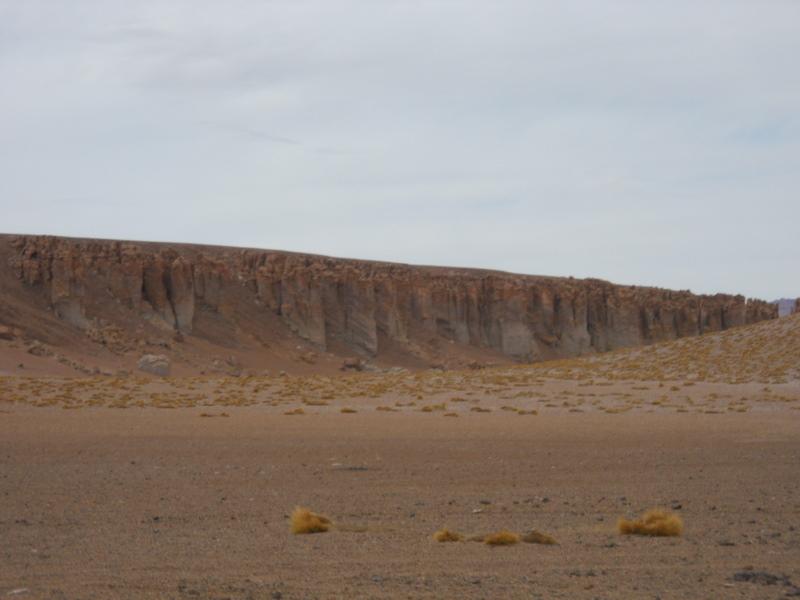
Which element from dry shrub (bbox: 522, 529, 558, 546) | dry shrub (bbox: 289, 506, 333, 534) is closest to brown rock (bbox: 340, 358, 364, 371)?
dry shrub (bbox: 289, 506, 333, 534)

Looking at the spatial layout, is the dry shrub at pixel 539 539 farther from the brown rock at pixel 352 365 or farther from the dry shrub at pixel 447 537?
the brown rock at pixel 352 365

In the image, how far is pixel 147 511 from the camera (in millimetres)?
12672

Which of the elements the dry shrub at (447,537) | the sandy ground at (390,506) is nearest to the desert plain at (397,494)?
the sandy ground at (390,506)

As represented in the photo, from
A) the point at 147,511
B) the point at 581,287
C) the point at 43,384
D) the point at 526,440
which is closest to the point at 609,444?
the point at 526,440

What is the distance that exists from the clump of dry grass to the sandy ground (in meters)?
0.23

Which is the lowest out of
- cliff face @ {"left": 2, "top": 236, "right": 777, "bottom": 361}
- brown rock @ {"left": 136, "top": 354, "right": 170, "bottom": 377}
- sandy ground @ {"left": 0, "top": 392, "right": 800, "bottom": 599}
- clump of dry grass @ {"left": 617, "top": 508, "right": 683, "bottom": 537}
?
brown rock @ {"left": 136, "top": 354, "right": 170, "bottom": 377}

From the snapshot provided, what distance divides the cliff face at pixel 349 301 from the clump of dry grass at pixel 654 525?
54.4m

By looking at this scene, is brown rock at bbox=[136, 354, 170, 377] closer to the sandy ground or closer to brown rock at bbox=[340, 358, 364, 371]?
brown rock at bbox=[340, 358, 364, 371]

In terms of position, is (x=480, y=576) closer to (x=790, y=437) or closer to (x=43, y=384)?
(x=790, y=437)

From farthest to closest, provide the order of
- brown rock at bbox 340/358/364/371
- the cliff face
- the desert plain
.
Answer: brown rock at bbox 340/358/364/371
the cliff face
the desert plain

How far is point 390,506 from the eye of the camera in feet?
43.0

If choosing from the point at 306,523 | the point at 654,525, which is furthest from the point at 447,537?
the point at 654,525

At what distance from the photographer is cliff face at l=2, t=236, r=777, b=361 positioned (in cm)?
6544

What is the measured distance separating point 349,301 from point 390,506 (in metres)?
65.1
